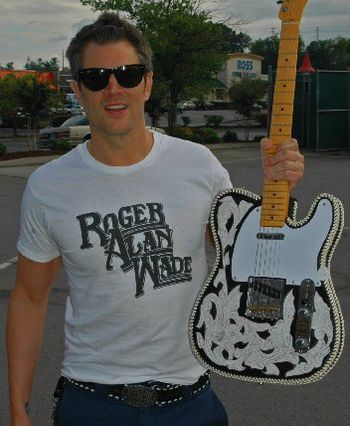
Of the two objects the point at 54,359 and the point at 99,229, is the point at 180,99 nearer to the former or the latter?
the point at 54,359

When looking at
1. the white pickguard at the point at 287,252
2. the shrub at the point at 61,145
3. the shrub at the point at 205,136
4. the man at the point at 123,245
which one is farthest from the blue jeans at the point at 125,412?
the shrub at the point at 205,136

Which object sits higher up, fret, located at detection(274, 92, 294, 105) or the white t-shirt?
fret, located at detection(274, 92, 294, 105)

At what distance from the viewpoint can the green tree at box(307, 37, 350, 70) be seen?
94912mm

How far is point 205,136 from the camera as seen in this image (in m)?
29.7

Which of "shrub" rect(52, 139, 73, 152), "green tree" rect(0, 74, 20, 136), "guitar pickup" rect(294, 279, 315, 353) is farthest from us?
"shrub" rect(52, 139, 73, 152)

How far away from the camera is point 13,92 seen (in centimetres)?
2297

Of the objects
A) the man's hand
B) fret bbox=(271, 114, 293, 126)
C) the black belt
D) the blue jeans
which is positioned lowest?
the blue jeans

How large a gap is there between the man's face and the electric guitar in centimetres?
40

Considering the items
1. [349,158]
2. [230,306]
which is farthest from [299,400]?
[349,158]

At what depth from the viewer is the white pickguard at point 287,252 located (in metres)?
2.23

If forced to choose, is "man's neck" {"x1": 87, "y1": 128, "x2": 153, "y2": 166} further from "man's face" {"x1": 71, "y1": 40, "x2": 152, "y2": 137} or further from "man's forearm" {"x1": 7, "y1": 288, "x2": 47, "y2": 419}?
"man's forearm" {"x1": 7, "y1": 288, "x2": 47, "y2": 419}

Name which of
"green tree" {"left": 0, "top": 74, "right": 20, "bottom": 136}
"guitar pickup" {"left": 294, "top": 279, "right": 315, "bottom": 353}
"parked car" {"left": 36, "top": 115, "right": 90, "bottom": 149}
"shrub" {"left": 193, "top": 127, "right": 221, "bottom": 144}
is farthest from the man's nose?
"shrub" {"left": 193, "top": 127, "right": 221, "bottom": 144}

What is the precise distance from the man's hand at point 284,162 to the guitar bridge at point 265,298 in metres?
0.34

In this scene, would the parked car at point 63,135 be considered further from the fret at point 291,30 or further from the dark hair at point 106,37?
the fret at point 291,30
